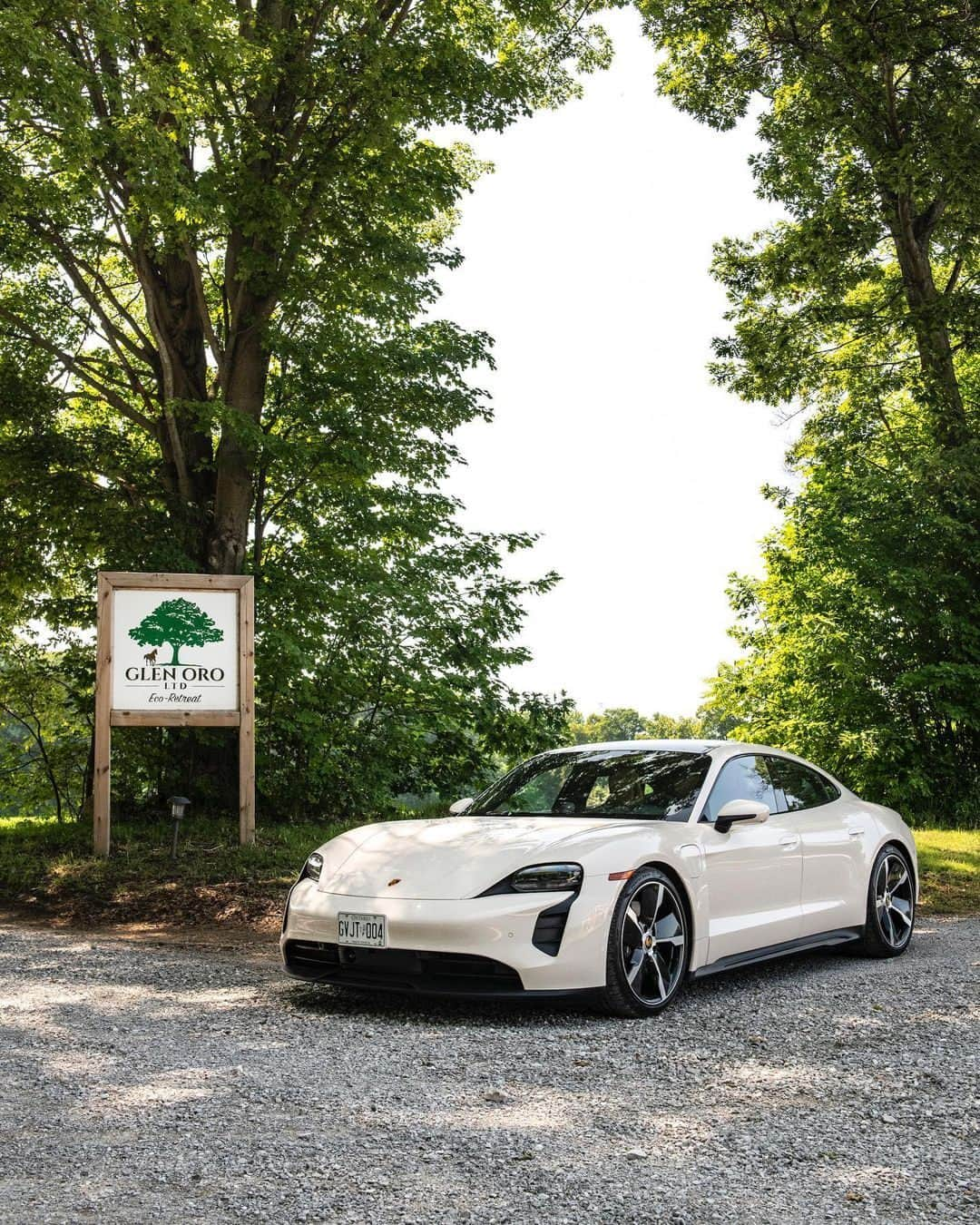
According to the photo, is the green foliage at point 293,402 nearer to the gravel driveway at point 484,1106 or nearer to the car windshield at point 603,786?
the car windshield at point 603,786

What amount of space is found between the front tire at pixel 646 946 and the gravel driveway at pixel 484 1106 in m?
0.14

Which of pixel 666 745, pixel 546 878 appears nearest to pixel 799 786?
pixel 666 745

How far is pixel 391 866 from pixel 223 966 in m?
2.21

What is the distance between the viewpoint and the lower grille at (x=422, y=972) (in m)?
5.80

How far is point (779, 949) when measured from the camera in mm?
7082

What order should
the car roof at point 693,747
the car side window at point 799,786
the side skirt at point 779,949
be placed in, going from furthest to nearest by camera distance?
the car side window at point 799,786 → the car roof at point 693,747 → the side skirt at point 779,949

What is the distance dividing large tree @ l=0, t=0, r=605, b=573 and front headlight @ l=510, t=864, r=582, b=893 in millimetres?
9455

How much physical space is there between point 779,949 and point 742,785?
1.01 meters

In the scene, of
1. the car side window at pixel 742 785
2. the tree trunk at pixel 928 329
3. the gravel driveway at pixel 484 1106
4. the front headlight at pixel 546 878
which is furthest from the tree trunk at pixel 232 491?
the tree trunk at pixel 928 329

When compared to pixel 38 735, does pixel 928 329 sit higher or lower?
higher

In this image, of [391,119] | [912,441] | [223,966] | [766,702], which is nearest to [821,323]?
[912,441]

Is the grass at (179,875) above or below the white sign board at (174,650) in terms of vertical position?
below

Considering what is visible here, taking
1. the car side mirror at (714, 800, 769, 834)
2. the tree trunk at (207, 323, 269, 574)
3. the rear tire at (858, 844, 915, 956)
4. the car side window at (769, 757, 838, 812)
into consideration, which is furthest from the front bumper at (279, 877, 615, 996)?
the tree trunk at (207, 323, 269, 574)

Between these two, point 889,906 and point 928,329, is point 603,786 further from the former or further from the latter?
point 928,329
